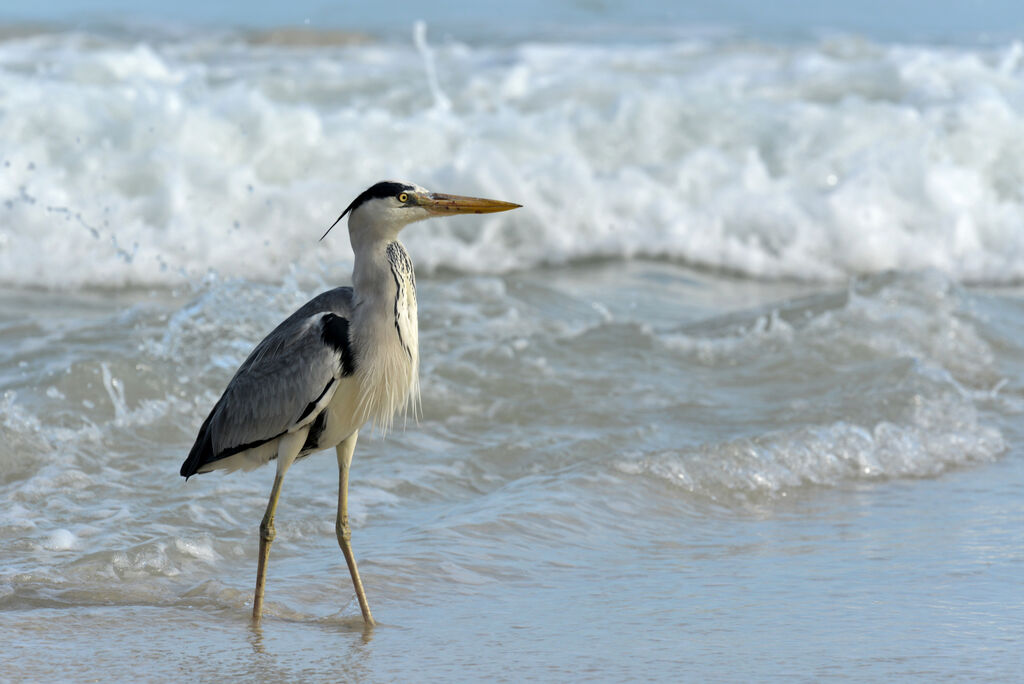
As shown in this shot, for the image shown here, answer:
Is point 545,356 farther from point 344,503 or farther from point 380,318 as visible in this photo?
point 380,318

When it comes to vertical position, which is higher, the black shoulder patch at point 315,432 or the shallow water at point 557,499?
the black shoulder patch at point 315,432

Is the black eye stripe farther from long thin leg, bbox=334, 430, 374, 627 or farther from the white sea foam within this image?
the white sea foam

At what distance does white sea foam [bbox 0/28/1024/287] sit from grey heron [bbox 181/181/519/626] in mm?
4719

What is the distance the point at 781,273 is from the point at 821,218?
29.5 inches

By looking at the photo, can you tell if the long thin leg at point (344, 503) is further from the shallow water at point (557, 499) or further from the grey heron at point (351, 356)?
the shallow water at point (557, 499)

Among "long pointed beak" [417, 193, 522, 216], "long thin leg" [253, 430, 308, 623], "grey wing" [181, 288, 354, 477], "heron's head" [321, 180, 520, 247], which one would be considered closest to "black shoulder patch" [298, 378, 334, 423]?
"grey wing" [181, 288, 354, 477]

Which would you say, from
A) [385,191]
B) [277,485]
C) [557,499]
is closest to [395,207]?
[385,191]

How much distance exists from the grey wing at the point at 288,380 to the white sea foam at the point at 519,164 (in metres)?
4.66

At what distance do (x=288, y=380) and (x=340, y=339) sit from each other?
20 centimetres

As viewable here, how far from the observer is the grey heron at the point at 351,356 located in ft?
13.0

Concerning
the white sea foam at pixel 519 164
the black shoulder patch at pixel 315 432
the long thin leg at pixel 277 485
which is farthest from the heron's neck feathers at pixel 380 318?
the white sea foam at pixel 519 164

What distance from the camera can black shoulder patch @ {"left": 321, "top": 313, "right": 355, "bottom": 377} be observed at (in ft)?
13.1

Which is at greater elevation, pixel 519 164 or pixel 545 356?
pixel 519 164

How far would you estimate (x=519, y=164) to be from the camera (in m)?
11.6
